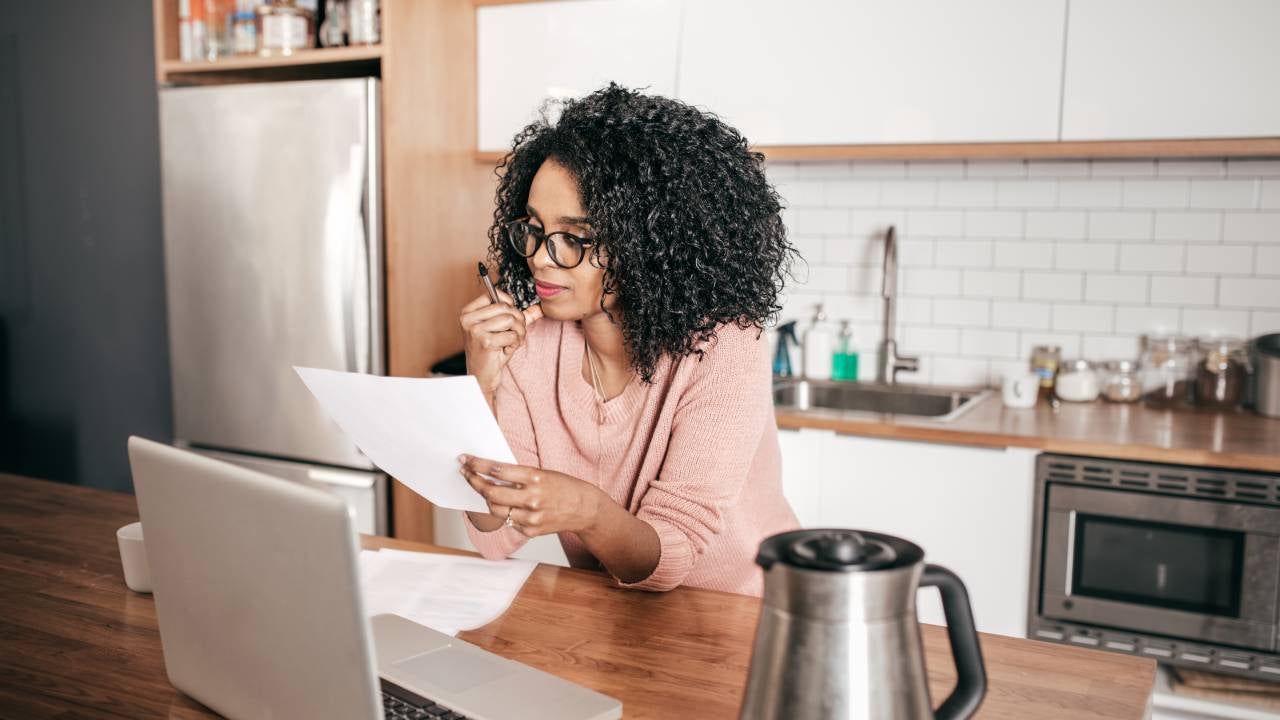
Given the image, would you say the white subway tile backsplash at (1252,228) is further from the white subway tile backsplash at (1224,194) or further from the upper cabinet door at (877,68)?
the upper cabinet door at (877,68)

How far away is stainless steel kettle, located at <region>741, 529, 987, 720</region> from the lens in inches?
27.3

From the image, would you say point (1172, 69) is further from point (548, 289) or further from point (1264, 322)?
point (548, 289)

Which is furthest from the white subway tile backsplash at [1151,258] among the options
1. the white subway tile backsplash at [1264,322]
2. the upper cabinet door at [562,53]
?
the upper cabinet door at [562,53]

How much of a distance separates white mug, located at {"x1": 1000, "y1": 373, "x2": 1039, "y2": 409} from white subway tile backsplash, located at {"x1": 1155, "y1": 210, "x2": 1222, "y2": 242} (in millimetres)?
530

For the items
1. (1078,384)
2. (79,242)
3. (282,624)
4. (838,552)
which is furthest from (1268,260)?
(79,242)

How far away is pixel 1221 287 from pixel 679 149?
189 centimetres

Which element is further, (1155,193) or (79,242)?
(79,242)

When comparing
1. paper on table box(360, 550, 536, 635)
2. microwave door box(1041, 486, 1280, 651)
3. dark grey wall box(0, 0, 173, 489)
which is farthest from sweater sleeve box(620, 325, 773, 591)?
dark grey wall box(0, 0, 173, 489)

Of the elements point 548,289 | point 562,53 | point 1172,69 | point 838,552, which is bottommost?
point 838,552

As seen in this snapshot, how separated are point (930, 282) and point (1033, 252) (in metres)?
0.29

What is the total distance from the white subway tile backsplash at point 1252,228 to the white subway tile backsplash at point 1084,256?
28 centimetres

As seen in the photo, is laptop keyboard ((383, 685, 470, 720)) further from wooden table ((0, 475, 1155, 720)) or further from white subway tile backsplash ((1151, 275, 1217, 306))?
white subway tile backsplash ((1151, 275, 1217, 306))

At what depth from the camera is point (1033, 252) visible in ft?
9.30

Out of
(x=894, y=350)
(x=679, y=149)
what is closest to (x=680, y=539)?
(x=679, y=149)
